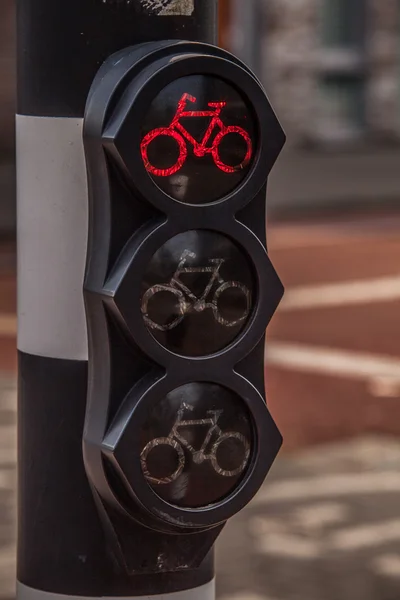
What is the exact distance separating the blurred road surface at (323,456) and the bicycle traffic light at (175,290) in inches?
74.5

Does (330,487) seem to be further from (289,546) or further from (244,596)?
(244,596)

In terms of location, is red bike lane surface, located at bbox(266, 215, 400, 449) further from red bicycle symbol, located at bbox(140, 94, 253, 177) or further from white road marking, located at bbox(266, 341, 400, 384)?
red bicycle symbol, located at bbox(140, 94, 253, 177)

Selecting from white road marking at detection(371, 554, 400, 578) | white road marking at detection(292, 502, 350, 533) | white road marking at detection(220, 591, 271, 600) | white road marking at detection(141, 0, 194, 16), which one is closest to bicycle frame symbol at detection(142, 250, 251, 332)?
white road marking at detection(141, 0, 194, 16)

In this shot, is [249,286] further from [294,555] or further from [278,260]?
[278,260]

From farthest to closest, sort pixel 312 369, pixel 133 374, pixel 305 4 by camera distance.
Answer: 1. pixel 305 4
2. pixel 312 369
3. pixel 133 374

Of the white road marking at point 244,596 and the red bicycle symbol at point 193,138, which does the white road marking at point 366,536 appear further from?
the red bicycle symbol at point 193,138

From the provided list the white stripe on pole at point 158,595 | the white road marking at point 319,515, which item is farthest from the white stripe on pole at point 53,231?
the white road marking at point 319,515

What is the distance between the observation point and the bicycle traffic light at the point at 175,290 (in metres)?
2.82

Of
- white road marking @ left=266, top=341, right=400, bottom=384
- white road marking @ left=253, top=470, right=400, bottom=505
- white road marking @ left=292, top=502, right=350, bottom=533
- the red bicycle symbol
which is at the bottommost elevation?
white road marking @ left=266, top=341, right=400, bottom=384

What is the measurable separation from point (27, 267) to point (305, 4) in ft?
60.5

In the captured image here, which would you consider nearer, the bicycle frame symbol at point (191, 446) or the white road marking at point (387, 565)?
the bicycle frame symbol at point (191, 446)

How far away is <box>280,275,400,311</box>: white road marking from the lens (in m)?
11.6

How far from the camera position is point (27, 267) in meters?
3.08

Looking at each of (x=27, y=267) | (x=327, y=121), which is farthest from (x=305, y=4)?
(x=27, y=267)
